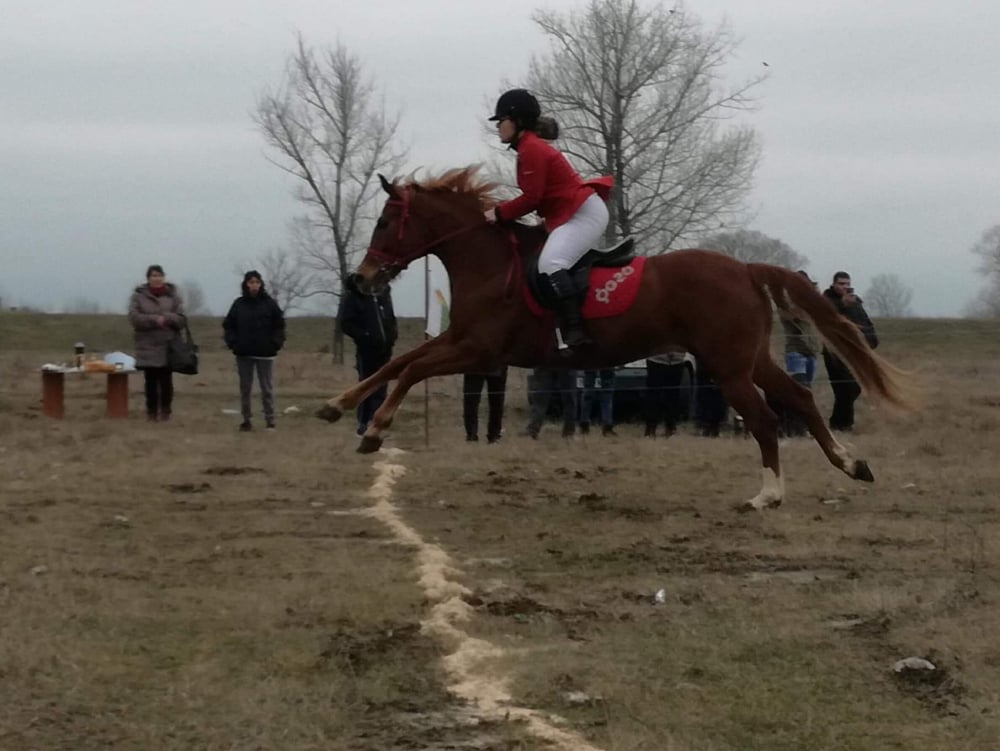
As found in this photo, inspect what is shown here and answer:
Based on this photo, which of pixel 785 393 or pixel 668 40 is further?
pixel 668 40

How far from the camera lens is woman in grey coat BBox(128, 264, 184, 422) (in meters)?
17.1

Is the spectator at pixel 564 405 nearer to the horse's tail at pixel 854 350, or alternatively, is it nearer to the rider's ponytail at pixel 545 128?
the horse's tail at pixel 854 350

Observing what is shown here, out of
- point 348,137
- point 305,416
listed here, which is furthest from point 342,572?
point 348,137

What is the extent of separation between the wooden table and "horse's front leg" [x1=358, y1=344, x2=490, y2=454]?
33.4 feet

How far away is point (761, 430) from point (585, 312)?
5.42 ft

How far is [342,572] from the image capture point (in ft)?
24.1

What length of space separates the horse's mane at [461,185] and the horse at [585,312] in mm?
32

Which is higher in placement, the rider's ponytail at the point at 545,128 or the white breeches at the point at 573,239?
the rider's ponytail at the point at 545,128

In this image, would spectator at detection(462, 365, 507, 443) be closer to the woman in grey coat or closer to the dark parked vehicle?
the woman in grey coat

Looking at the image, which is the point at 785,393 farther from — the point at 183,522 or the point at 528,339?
the point at 183,522

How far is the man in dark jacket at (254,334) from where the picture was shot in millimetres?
17094

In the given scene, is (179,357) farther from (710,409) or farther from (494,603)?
(494,603)

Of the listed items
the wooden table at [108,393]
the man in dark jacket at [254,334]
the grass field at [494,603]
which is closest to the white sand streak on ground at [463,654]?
the grass field at [494,603]

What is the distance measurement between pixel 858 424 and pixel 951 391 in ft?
7.10
